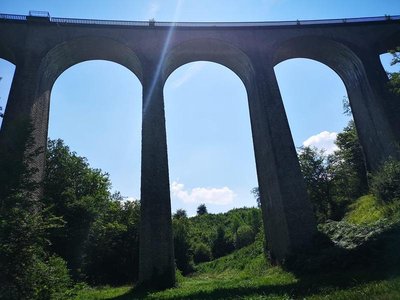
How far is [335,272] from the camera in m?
11.0

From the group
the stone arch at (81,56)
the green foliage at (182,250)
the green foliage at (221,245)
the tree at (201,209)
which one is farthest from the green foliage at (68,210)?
the tree at (201,209)

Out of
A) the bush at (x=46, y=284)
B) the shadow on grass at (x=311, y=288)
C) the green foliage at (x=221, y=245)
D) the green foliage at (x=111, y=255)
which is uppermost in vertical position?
the green foliage at (x=221, y=245)

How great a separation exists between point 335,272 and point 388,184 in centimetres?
684

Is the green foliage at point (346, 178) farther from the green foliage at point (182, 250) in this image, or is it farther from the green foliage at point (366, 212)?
the green foliage at point (182, 250)

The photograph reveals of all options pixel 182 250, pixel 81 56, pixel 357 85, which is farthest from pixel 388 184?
pixel 182 250

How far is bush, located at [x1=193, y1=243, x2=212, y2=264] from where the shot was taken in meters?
48.2

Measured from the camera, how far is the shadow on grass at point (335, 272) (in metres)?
8.73

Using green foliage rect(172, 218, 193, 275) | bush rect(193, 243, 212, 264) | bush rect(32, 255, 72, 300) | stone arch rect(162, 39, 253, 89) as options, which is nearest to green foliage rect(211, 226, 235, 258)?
bush rect(193, 243, 212, 264)

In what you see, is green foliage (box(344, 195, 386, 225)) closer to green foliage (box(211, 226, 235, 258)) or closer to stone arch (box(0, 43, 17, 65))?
stone arch (box(0, 43, 17, 65))

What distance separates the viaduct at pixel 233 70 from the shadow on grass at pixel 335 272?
2.52 meters

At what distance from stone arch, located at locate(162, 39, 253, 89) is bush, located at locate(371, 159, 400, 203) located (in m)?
9.10

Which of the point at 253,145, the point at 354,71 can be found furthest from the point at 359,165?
the point at 253,145

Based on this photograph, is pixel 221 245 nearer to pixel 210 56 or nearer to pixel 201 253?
pixel 201 253

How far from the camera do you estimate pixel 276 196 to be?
52.9 ft
